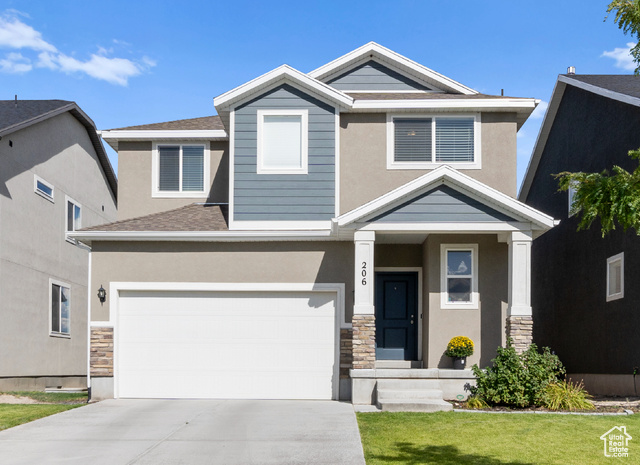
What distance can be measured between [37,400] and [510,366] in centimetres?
921

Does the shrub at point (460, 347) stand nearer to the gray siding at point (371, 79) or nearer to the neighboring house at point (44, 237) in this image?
the gray siding at point (371, 79)

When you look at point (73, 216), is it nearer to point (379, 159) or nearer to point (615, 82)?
point (379, 159)

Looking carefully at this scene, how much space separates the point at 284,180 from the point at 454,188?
3.52 meters

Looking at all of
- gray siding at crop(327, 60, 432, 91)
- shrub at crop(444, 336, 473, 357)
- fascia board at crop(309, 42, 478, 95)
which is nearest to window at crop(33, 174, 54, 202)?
fascia board at crop(309, 42, 478, 95)

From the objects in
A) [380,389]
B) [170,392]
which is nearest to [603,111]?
[380,389]

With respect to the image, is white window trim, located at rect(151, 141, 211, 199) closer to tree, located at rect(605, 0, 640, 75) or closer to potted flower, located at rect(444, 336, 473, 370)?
potted flower, located at rect(444, 336, 473, 370)

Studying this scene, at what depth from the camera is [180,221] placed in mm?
15102

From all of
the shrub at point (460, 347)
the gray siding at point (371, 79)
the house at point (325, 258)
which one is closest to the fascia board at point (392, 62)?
the gray siding at point (371, 79)

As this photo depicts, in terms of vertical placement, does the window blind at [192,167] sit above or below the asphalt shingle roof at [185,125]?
below

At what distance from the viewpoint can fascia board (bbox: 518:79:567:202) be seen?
1961 cm

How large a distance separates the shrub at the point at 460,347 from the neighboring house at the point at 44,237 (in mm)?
8137

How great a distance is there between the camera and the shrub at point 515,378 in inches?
483

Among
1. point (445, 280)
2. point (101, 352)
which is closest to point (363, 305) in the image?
point (445, 280)

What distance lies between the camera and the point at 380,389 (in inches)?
516
